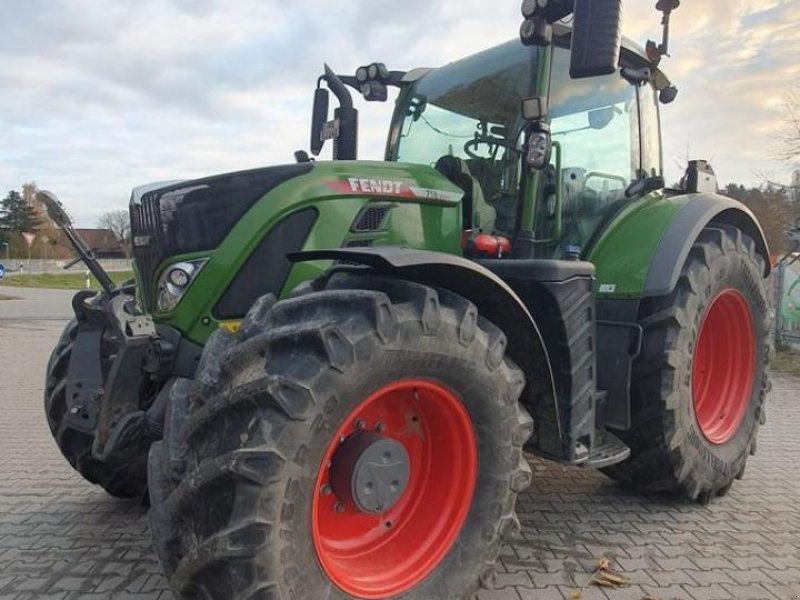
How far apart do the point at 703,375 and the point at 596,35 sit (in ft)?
8.36

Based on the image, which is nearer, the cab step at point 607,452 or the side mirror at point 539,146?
the cab step at point 607,452

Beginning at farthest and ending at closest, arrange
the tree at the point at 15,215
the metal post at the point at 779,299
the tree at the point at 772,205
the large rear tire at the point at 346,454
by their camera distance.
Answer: the tree at the point at 15,215 < the tree at the point at 772,205 < the metal post at the point at 779,299 < the large rear tire at the point at 346,454

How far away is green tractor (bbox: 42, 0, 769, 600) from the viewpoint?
212 cm

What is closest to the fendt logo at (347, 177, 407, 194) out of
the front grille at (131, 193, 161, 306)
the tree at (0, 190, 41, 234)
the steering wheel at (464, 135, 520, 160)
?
the steering wheel at (464, 135, 520, 160)

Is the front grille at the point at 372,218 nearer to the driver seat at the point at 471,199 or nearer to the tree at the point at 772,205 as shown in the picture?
the driver seat at the point at 471,199

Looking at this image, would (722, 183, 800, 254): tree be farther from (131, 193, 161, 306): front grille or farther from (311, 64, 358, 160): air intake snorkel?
(131, 193, 161, 306): front grille

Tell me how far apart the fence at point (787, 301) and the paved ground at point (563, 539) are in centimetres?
689

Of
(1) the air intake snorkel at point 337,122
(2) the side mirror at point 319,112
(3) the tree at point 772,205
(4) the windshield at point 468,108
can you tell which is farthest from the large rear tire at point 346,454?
(3) the tree at point 772,205

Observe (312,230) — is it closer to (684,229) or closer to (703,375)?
(684,229)

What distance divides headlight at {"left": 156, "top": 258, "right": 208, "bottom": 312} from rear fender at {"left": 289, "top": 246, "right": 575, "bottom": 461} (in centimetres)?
47

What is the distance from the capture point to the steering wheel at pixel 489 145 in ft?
11.5

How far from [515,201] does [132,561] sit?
8.30 feet

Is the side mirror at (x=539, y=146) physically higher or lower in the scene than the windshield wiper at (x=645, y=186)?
higher

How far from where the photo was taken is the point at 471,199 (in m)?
3.47
